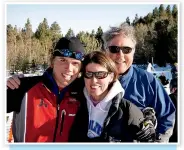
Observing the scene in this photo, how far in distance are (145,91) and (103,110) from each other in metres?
0.44

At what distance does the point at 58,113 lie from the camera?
278 centimetres

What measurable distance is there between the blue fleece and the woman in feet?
0.45

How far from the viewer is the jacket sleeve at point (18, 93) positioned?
279 cm

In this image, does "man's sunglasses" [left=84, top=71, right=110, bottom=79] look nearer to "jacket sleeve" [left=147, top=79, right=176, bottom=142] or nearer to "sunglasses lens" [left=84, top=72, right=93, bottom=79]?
"sunglasses lens" [left=84, top=72, right=93, bottom=79]

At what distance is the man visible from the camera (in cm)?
286

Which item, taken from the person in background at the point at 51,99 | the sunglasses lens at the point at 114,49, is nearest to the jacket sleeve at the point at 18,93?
the person in background at the point at 51,99

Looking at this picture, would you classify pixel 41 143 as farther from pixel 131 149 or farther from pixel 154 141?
pixel 154 141

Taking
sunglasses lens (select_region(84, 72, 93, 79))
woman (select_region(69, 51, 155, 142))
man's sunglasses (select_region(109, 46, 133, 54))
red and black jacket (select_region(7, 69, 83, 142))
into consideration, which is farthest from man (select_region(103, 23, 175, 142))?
red and black jacket (select_region(7, 69, 83, 142))

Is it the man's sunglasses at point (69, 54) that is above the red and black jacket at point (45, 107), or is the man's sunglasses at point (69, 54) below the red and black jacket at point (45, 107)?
above

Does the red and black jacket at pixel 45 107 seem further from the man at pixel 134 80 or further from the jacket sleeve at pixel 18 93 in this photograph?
the man at pixel 134 80

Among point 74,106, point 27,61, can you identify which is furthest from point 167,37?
point 27,61

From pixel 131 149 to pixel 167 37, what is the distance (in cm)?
106

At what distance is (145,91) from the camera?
115 inches

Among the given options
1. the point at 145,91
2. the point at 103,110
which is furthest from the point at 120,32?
the point at 103,110
